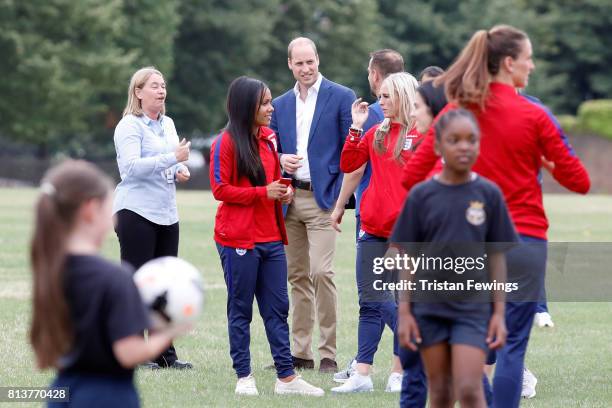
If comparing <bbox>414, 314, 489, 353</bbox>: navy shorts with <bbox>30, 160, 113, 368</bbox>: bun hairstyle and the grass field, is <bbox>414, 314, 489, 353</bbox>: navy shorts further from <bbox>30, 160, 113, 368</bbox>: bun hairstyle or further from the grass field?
the grass field

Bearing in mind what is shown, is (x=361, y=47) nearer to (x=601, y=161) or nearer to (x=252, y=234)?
(x=601, y=161)

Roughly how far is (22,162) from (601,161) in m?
26.8

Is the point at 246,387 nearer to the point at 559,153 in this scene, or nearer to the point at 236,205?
the point at 236,205

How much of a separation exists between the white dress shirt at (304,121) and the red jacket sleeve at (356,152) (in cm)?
129

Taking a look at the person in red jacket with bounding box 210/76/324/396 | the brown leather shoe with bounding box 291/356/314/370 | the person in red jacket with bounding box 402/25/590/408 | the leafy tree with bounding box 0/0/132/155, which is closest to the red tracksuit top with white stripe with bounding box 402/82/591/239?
the person in red jacket with bounding box 402/25/590/408

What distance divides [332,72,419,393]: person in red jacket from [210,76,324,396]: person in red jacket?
1.55 ft

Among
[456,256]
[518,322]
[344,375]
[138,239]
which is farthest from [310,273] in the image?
[456,256]

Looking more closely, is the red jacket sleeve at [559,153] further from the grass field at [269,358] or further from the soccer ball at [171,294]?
the soccer ball at [171,294]

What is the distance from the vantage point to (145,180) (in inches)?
358

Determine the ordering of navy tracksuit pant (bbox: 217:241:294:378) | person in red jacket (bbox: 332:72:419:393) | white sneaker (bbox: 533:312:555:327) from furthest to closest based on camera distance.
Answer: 1. white sneaker (bbox: 533:312:555:327)
2. navy tracksuit pant (bbox: 217:241:294:378)
3. person in red jacket (bbox: 332:72:419:393)

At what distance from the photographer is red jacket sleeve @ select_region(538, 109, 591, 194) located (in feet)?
19.8

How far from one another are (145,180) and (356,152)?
1.80 metres

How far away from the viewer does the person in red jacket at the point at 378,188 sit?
786 cm

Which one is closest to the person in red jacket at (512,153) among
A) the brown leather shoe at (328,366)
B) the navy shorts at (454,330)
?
the navy shorts at (454,330)
